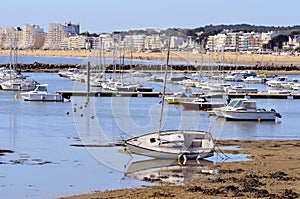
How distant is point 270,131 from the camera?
3659 cm

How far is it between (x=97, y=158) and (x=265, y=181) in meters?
6.70

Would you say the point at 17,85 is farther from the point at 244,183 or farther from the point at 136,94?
the point at 244,183

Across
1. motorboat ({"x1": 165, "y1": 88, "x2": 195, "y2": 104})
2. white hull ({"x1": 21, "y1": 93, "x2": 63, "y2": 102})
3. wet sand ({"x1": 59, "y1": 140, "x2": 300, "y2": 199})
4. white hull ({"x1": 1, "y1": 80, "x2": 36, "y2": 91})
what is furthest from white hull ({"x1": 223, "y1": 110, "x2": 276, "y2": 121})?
white hull ({"x1": 1, "y1": 80, "x2": 36, "y2": 91})

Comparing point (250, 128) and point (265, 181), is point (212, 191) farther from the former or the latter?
point (250, 128)

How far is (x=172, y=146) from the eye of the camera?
2381cm

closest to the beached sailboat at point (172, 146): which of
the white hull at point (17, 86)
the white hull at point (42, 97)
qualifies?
the white hull at point (42, 97)

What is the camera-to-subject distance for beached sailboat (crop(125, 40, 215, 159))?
23781 mm

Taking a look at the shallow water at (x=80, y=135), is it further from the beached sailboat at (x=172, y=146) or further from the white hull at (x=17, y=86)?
the white hull at (x=17, y=86)

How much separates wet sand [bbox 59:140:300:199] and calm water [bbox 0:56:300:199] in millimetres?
1147

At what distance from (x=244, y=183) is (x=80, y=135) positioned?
13.3 metres

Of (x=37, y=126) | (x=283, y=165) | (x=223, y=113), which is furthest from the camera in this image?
(x=223, y=113)

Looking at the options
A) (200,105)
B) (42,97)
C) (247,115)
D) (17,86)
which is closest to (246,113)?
(247,115)

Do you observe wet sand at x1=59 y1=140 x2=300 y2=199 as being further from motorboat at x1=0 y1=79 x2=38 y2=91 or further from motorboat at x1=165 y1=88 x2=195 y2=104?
motorboat at x1=0 y1=79 x2=38 y2=91


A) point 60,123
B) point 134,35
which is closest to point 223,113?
point 60,123
